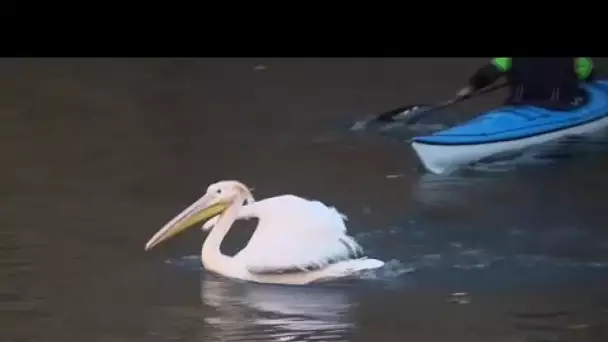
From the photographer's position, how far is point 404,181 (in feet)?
4.03

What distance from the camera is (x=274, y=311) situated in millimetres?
904

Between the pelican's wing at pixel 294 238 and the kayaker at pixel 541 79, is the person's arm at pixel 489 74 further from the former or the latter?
the pelican's wing at pixel 294 238

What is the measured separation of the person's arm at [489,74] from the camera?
1479mm

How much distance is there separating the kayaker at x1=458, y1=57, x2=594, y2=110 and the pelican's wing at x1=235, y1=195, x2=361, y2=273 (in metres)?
0.43

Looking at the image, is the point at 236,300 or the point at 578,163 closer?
the point at 236,300

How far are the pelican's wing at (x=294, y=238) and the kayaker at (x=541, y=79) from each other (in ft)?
1.41

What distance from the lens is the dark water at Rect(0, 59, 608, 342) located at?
89 cm

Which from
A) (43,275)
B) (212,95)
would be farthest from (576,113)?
(43,275)

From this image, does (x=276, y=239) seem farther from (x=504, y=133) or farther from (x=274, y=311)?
(x=504, y=133)

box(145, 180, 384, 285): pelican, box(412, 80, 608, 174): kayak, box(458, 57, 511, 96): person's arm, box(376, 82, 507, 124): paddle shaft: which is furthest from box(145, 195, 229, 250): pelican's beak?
box(458, 57, 511, 96): person's arm

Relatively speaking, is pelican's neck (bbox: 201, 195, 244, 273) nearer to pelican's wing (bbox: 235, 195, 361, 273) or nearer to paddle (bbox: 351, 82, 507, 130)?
pelican's wing (bbox: 235, 195, 361, 273)

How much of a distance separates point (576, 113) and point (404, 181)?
0.93ft
